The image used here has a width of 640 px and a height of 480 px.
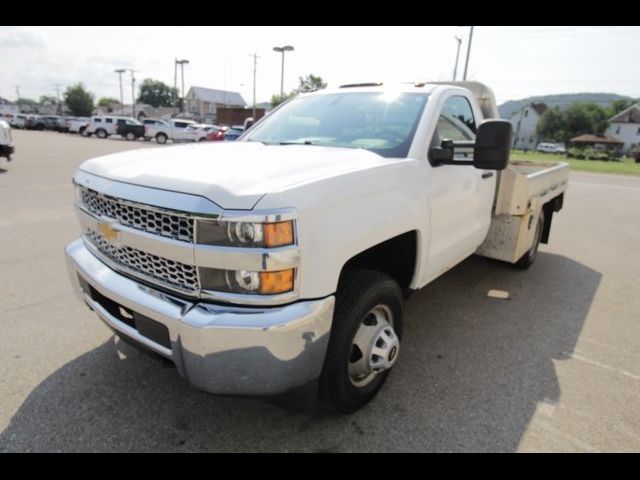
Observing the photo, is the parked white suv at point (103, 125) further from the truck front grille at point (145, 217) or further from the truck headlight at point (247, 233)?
the truck headlight at point (247, 233)

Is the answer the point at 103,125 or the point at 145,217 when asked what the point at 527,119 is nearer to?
the point at 103,125

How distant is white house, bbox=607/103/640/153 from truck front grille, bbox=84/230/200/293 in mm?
99855

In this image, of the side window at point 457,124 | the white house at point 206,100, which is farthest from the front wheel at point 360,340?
the white house at point 206,100

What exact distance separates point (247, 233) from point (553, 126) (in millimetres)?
89652

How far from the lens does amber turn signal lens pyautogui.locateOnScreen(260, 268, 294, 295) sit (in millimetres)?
1804

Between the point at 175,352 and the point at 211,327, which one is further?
the point at 175,352

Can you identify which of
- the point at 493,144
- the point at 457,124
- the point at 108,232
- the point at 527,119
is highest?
the point at 527,119

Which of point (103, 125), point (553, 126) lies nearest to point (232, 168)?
point (103, 125)

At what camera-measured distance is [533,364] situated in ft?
10.2

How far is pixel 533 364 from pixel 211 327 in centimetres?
243

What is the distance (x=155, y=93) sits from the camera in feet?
367

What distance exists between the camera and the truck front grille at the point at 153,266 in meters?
1.93
